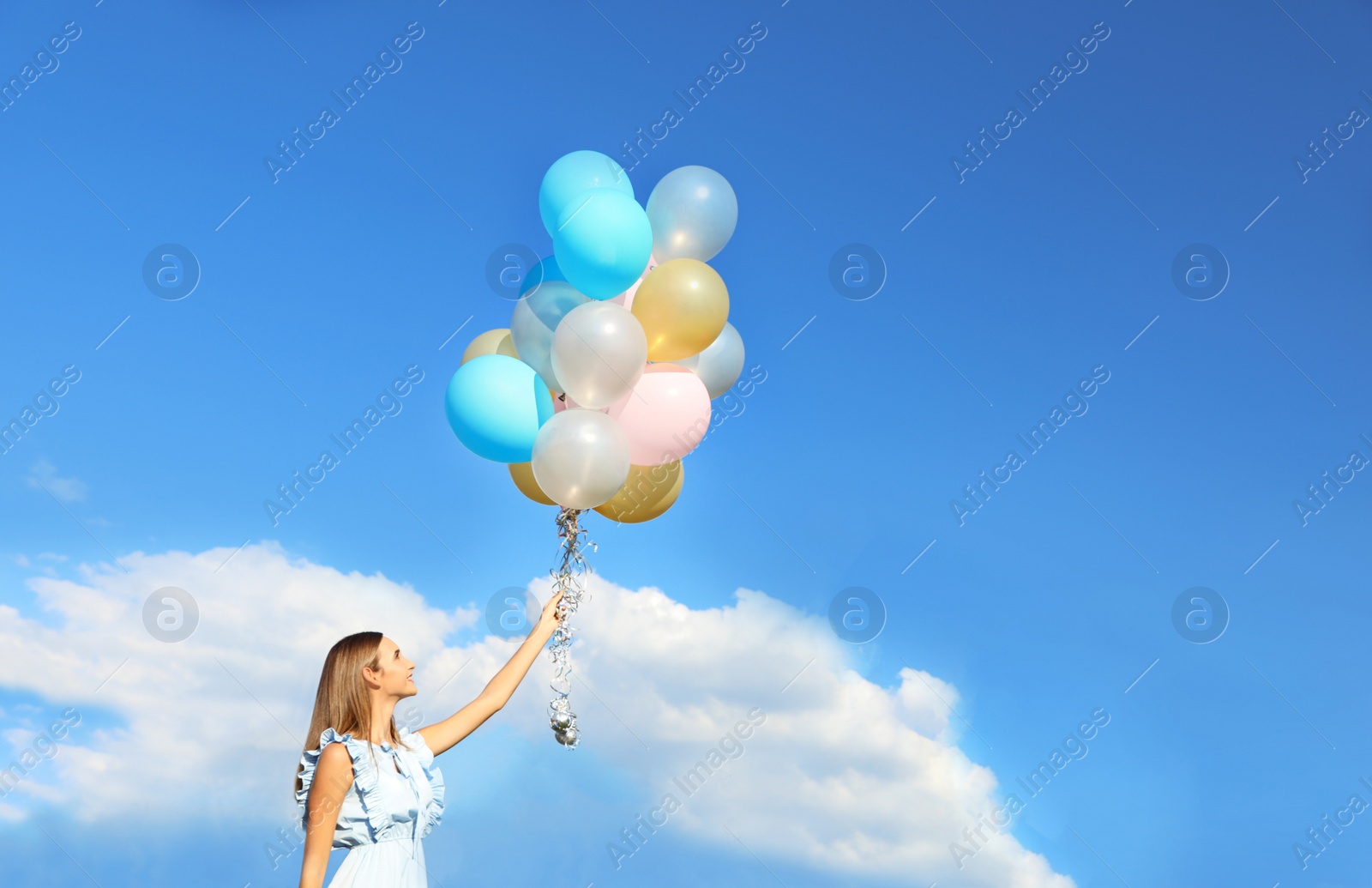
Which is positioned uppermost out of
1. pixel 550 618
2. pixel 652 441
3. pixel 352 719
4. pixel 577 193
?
pixel 577 193

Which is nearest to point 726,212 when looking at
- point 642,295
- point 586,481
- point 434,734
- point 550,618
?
point 642,295

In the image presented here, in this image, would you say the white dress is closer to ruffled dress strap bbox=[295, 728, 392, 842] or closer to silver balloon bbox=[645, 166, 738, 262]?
ruffled dress strap bbox=[295, 728, 392, 842]

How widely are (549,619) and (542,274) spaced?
5.80 feet

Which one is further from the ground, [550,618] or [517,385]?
[517,385]

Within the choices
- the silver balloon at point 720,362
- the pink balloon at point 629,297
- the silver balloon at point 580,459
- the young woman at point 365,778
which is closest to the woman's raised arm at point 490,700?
the young woman at point 365,778

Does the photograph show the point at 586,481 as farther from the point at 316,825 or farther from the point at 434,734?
the point at 316,825

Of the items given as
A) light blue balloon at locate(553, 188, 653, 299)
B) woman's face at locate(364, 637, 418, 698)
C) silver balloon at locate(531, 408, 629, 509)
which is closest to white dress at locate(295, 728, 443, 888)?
woman's face at locate(364, 637, 418, 698)

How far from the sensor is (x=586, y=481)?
4.24 meters

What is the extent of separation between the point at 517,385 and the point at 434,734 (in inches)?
66.7

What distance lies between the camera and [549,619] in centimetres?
374

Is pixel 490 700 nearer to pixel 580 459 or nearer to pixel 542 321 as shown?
pixel 580 459

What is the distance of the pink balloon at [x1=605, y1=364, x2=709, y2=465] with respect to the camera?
457cm

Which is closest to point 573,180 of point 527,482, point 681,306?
point 681,306

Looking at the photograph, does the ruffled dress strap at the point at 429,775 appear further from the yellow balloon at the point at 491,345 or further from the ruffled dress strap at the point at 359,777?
the yellow balloon at the point at 491,345
